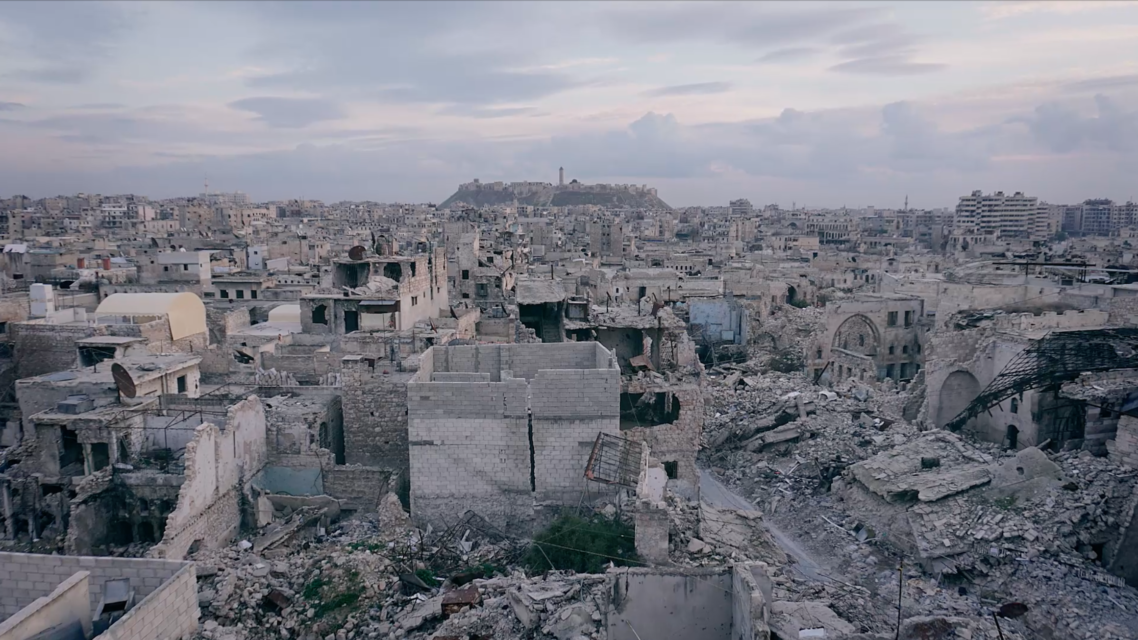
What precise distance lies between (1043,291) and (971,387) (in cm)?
956

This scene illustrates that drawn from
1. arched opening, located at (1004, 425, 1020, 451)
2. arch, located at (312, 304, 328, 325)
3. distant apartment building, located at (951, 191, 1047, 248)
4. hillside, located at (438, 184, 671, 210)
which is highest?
hillside, located at (438, 184, 671, 210)

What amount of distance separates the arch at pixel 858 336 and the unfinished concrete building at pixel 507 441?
17.1 m

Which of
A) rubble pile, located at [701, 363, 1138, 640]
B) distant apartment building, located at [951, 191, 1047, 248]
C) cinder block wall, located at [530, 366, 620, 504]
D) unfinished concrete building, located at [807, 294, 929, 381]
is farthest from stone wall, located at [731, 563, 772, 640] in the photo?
distant apartment building, located at [951, 191, 1047, 248]

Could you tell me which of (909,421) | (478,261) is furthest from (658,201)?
(909,421)

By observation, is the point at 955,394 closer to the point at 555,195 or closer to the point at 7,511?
the point at 7,511

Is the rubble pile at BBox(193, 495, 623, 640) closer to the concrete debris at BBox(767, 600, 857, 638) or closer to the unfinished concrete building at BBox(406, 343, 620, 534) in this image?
the unfinished concrete building at BBox(406, 343, 620, 534)

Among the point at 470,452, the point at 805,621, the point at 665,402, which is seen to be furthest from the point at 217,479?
the point at 805,621

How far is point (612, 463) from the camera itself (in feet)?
40.2

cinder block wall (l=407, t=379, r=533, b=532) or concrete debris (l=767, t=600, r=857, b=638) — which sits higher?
cinder block wall (l=407, t=379, r=533, b=532)

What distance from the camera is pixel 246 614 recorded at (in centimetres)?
1011

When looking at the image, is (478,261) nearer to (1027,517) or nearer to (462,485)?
(462,485)

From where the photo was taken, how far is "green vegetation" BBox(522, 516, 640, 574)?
11016mm

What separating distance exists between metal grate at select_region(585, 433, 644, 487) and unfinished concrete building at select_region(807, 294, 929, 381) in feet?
50.4

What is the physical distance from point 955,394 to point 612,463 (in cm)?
1097
